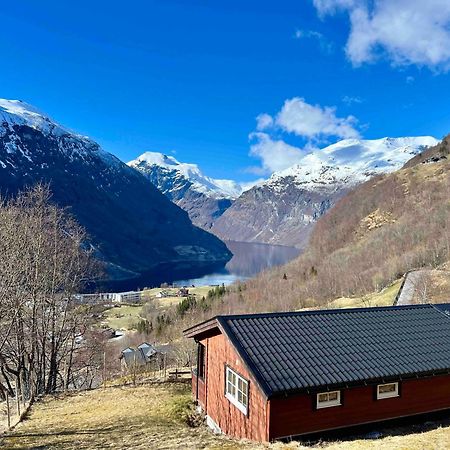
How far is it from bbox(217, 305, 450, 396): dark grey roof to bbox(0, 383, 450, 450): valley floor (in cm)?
224

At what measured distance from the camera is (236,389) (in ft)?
61.5

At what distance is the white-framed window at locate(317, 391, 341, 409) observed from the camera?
16891 mm

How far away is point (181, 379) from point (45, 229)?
14219 mm

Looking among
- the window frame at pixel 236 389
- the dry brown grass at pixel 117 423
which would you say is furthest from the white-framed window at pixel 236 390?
the dry brown grass at pixel 117 423

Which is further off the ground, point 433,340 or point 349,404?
point 433,340

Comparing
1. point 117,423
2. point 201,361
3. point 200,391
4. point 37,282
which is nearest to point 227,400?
point 200,391

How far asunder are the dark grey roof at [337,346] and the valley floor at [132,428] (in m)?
2.24

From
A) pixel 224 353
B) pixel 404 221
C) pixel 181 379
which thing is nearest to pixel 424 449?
pixel 224 353

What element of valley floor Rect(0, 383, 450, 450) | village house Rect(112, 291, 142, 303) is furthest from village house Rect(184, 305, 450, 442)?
village house Rect(112, 291, 142, 303)

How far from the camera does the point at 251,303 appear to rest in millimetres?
125750

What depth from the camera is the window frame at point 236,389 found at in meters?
17.7

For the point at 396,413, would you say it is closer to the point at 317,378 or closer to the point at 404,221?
the point at 317,378

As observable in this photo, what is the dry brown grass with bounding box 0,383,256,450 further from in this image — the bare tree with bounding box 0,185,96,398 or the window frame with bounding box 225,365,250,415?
the bare tree with bounding box 0,185,96,398

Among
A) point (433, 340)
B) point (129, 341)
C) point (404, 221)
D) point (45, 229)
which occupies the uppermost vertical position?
point (404, 221)
